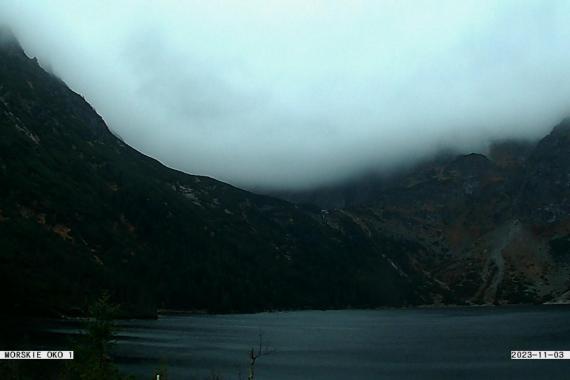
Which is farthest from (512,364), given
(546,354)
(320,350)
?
(546,354)

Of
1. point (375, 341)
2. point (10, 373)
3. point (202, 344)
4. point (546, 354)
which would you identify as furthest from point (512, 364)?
point (10, 373)

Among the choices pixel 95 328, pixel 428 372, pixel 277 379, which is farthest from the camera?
pixel 428 372

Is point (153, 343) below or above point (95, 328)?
above

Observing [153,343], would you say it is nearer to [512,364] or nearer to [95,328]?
[512,364]

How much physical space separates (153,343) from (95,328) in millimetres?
118799

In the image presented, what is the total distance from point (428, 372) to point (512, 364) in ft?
65.0

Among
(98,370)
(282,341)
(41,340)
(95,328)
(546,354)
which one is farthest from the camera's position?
(282,341)

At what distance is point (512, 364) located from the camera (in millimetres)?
121000

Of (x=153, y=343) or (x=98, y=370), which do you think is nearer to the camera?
(x=98, y=370)

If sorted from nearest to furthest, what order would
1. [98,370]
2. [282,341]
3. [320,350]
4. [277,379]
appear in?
1. [98,370]
2. [277,379]
3. [320,350]
4. [282,341]

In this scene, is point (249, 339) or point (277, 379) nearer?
point (277, 379)

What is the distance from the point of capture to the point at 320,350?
15538cm

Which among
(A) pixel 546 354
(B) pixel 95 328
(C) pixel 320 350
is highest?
(C) pixel 320 350

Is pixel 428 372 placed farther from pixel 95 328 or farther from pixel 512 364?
pixel 95 328
